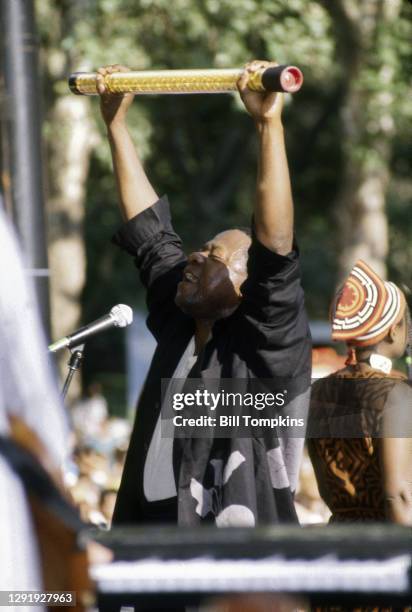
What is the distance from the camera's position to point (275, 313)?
134 inches

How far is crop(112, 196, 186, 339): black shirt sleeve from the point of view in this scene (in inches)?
159

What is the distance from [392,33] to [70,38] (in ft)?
10.7

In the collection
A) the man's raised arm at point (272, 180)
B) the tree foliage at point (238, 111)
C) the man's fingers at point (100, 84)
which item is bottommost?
the man's raised arm at point (272, 180)

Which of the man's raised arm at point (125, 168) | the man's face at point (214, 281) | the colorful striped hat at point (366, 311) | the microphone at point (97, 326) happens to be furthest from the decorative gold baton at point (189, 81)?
the colorful striped hat at point (366, 311)

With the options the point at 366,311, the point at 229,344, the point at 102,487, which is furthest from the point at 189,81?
the point at 102,487

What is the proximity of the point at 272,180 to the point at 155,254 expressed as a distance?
92 cm

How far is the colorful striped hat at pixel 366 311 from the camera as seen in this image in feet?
12.2

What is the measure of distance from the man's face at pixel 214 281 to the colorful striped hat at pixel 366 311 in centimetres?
33

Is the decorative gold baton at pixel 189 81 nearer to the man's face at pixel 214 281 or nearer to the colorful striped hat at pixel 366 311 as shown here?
the man's face at pixel 214 281

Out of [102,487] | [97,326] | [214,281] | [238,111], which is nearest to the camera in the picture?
[214,281]

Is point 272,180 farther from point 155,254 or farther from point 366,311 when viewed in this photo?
point 155,254

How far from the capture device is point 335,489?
3.71 metres

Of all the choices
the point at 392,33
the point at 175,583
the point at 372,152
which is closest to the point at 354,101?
the point at 372,152

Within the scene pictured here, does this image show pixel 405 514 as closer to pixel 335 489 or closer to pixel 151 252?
pixel 335 489
